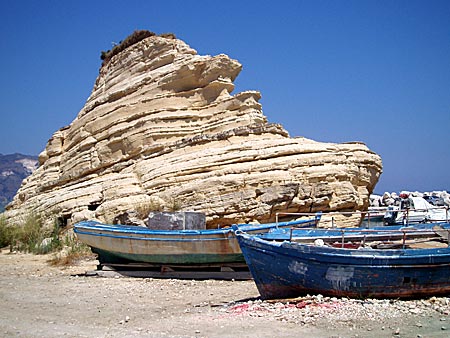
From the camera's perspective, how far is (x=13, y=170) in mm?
147875

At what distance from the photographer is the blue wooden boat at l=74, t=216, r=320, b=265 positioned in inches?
581

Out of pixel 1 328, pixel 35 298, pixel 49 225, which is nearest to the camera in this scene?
pixel 1 328

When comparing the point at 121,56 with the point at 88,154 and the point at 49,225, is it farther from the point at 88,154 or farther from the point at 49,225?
the point at 49,225

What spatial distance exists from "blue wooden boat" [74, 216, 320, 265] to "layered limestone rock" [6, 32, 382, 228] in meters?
3.32

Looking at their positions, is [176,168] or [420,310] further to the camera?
[176,168]

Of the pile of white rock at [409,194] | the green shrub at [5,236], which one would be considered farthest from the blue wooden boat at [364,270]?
the pile of white rock at [409,194]

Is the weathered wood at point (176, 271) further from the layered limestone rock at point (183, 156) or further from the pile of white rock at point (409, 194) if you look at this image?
the pile of white rock at point (409, 194)

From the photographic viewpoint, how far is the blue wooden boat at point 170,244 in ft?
48.4

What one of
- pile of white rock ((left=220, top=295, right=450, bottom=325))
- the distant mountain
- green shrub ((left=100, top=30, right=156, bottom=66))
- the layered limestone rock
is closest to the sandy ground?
pile of white rock ((left=220, top=295, right=450, bottom=325))

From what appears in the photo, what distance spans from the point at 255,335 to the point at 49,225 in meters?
15.7

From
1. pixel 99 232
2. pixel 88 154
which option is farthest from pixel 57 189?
pixel 99 232

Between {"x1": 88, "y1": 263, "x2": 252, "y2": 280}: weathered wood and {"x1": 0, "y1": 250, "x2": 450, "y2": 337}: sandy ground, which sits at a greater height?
{"x1": 88, "y1": 263, "x2": 252, "y2": 280}: weathered wood

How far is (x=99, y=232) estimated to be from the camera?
53.5 feet

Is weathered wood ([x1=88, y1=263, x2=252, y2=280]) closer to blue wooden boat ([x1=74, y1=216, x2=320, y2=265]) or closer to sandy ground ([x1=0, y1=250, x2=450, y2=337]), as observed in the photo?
blue wooden boat ([x1=74, y1=216, x2=320, y2=265])
